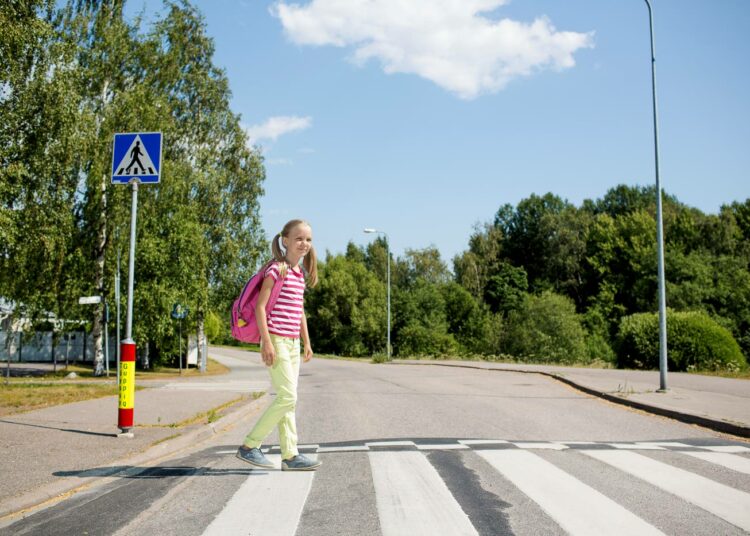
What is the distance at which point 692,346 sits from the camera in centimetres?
2297

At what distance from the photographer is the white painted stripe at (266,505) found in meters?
3.86

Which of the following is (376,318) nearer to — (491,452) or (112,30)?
(112,30)

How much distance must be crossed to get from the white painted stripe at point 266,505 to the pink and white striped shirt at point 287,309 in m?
1.20

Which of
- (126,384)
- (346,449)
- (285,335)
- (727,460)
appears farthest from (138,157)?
(727,460)

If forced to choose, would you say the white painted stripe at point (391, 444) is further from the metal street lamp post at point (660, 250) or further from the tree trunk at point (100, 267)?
the tree trunk at point (100, 267)

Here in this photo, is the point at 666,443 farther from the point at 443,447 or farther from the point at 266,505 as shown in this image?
the point at 266,505

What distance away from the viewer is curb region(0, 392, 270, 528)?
4305 millimetres

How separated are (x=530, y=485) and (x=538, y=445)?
6.85 feet

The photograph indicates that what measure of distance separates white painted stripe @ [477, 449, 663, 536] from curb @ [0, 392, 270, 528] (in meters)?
3.31

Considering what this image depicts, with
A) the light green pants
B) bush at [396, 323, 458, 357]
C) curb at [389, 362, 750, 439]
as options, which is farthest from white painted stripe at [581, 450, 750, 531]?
bush at [396, 323, 458, 357]

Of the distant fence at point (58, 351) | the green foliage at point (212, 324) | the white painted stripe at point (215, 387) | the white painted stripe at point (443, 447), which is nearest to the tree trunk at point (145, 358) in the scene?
the green foliage at point (212, 324)

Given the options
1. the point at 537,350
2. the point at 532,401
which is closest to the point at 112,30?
the point at 532,401

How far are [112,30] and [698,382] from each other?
2319cm

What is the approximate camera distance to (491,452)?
6.45 metres
